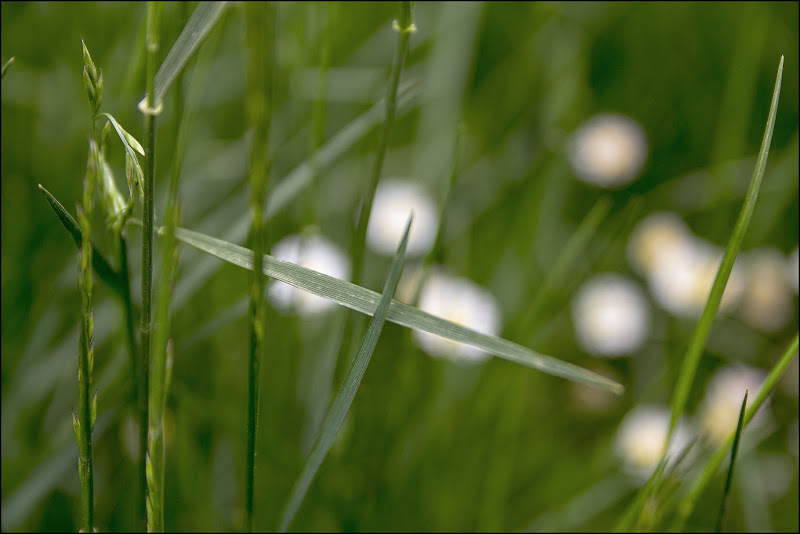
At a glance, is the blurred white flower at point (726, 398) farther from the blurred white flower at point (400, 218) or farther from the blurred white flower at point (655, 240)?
the blurred white flower at point (400, 218)

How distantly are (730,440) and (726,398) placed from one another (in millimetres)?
497

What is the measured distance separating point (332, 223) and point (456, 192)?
222mm

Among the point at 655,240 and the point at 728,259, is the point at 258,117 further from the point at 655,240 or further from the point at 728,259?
the point at 655,240

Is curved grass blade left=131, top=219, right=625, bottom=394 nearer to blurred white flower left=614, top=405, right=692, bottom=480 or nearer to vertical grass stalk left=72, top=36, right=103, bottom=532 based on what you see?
vertical grass stalk left=72, top=36, right=103, bottom=532

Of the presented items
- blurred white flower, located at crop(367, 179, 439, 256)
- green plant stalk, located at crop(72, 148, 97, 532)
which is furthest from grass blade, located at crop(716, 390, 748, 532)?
blurred white flower, located at crop(367, 179, 439, 256)

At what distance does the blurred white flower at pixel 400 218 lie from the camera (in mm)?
890

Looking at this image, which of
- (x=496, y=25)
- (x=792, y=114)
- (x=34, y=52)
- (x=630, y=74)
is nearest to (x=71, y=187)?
(x=34, y=52)

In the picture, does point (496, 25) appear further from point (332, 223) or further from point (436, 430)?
point (436, 430)

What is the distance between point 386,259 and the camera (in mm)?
885

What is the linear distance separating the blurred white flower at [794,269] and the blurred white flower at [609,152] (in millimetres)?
281

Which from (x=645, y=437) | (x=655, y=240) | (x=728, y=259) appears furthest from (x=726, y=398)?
(x=728, y=259)

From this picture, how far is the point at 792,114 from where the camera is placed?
3.57 ft

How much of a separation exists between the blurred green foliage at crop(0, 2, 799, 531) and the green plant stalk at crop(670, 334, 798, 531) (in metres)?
0.18

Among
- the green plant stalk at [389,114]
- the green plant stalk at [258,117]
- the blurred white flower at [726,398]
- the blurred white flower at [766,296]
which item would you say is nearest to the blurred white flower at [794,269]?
the blurred white flower at [766,296]
